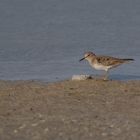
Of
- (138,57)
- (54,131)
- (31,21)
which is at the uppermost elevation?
(31,21)

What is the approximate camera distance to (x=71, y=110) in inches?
368

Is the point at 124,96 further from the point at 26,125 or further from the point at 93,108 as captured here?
the point at 26,125

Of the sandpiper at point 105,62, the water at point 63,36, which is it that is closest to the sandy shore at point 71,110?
the sandpiper at point 105,62

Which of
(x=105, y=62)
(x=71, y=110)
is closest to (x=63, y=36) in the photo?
(x=105, y=62)

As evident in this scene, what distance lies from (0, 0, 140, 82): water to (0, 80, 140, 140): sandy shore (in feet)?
4.69

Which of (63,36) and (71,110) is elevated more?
(63,36)

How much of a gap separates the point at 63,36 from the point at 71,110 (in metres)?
6.94

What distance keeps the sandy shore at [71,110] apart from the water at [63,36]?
1429mm

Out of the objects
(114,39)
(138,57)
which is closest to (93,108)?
(138,57)

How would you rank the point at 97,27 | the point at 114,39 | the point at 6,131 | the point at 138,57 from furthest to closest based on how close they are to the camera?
1. the point at 97,27
2. the point at 114,39
3. the point at 138,57
4. the point at 6,131

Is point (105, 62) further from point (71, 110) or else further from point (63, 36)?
point (63, 36)

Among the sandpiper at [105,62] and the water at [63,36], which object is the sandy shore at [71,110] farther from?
the water at [63,36]

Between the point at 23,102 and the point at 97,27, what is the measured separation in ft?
25.1

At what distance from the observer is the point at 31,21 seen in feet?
58.6
